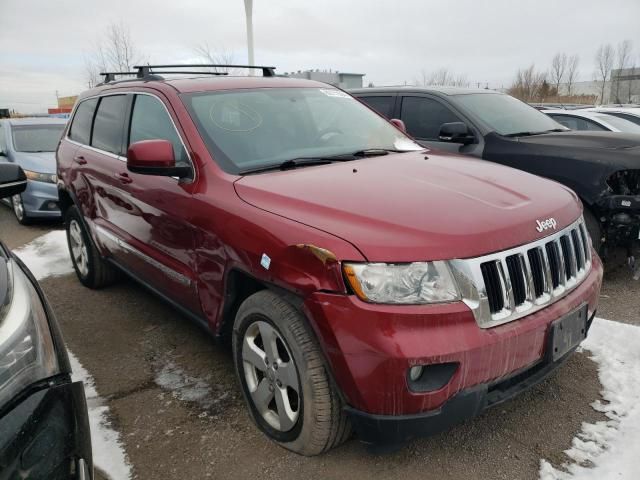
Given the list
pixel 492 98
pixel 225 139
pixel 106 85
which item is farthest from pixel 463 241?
pixel 492 98

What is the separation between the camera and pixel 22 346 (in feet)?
4.81

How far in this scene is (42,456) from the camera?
137 cm

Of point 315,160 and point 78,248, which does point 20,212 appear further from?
point 315,160

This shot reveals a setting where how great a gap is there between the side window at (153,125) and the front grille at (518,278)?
1.69 metres

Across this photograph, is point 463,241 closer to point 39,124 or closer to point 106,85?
point 106,85

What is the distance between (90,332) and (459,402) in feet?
9.68

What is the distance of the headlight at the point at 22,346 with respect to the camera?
4.56 ft

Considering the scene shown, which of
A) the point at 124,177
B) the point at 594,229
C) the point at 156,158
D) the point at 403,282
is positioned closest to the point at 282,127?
the point at 156,158

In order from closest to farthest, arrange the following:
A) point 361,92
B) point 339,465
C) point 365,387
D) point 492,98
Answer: point 365,387 < point 339,465 < point 492,98 < point 361,92

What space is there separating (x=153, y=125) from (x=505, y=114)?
3.73 m

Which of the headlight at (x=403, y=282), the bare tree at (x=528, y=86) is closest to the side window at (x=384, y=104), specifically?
the headlight at (x=403, y=282)

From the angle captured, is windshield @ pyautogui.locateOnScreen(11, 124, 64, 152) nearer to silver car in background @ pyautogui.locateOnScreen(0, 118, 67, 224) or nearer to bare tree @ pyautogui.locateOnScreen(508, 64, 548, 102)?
silver car in background @ pyautogui.locateOnScreen(0, 118, 67, 224)

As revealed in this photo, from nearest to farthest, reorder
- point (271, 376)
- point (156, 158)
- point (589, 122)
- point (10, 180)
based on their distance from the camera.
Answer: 1. point (271, 376)
2. point (10, 180)
3. point (156, 158)
4. point (589, 122)

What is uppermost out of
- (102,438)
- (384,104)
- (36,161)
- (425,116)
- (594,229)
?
(384,104)
